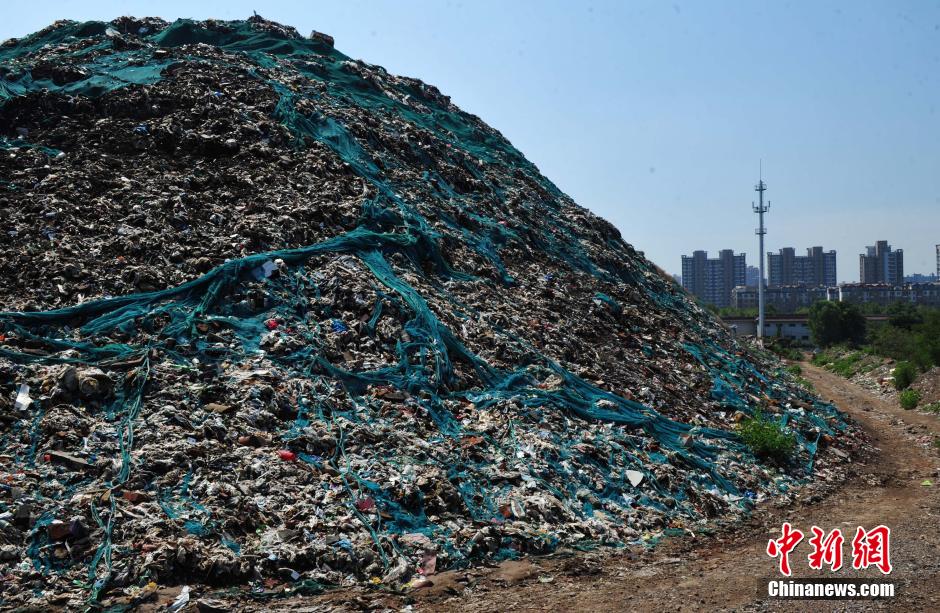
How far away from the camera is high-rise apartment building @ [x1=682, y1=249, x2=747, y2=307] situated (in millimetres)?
98562

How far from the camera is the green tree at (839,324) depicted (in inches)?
1454

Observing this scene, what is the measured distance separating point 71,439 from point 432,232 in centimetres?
576

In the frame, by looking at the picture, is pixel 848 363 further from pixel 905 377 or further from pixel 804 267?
pixel 804 267

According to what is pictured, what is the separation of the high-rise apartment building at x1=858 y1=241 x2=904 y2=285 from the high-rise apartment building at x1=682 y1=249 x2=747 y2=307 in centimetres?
1768

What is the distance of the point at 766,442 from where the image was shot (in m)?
8.54

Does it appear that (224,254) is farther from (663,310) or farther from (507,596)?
(663,310)

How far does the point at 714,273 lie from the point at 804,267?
15388mm

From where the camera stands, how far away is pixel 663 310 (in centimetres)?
1315

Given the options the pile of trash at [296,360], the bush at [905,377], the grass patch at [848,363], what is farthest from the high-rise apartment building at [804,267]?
the pile of trash at [296,360]

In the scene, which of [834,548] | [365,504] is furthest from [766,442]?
[365,504]

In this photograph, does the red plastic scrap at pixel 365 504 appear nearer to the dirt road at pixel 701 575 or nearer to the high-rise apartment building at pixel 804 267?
the dirt road at pixel 701 575

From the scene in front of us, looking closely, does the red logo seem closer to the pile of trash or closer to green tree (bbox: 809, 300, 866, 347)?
the pile of trash

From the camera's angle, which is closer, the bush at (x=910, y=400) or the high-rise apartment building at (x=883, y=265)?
the bush at (x=910, y=400)

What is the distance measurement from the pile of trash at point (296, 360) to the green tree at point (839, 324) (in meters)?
27.6
